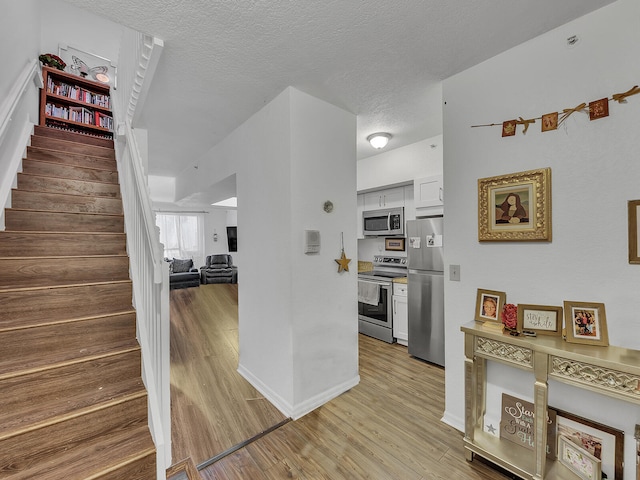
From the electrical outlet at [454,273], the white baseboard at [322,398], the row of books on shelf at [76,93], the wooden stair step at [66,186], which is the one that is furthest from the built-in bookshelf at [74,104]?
the electrical outlet at [454,273]

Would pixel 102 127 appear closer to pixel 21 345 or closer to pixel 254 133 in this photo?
pixel 254 133

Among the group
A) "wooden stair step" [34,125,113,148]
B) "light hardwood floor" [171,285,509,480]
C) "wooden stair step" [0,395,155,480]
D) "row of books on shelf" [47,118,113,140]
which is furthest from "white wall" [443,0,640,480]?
"row of books on shelf" [47,118,113,140]

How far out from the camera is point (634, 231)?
132 cm

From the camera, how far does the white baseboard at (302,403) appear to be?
213 centimetres

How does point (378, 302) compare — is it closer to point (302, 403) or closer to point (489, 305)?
point (302, 403)

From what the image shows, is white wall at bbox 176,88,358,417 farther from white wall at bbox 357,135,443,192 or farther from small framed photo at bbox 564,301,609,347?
small framed photo at bbox 564,301,609,347

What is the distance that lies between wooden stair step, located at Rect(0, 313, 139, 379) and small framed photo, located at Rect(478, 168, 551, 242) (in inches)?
95.9

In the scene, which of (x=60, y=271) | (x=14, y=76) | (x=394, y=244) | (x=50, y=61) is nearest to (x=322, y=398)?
(x=60, y=271)

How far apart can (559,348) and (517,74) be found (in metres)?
1.63

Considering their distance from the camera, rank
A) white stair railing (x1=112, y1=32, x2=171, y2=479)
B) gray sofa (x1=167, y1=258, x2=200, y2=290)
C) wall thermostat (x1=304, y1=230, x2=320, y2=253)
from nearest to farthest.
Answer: white stair railing (x1=112, y1=32, x2=171, y2=479) → wall thermostat (x1=304, y1=230, x2=320, y2=253) → gray sofa (x1=167, y1=258, x2=200, y2=290)

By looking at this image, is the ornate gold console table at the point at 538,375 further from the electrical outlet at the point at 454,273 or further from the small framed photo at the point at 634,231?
the small framed photo at the point at 634,231

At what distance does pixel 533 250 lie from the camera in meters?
1.65

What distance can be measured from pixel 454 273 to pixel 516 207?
0.59 meters

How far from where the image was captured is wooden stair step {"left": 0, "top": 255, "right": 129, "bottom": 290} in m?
1.76
